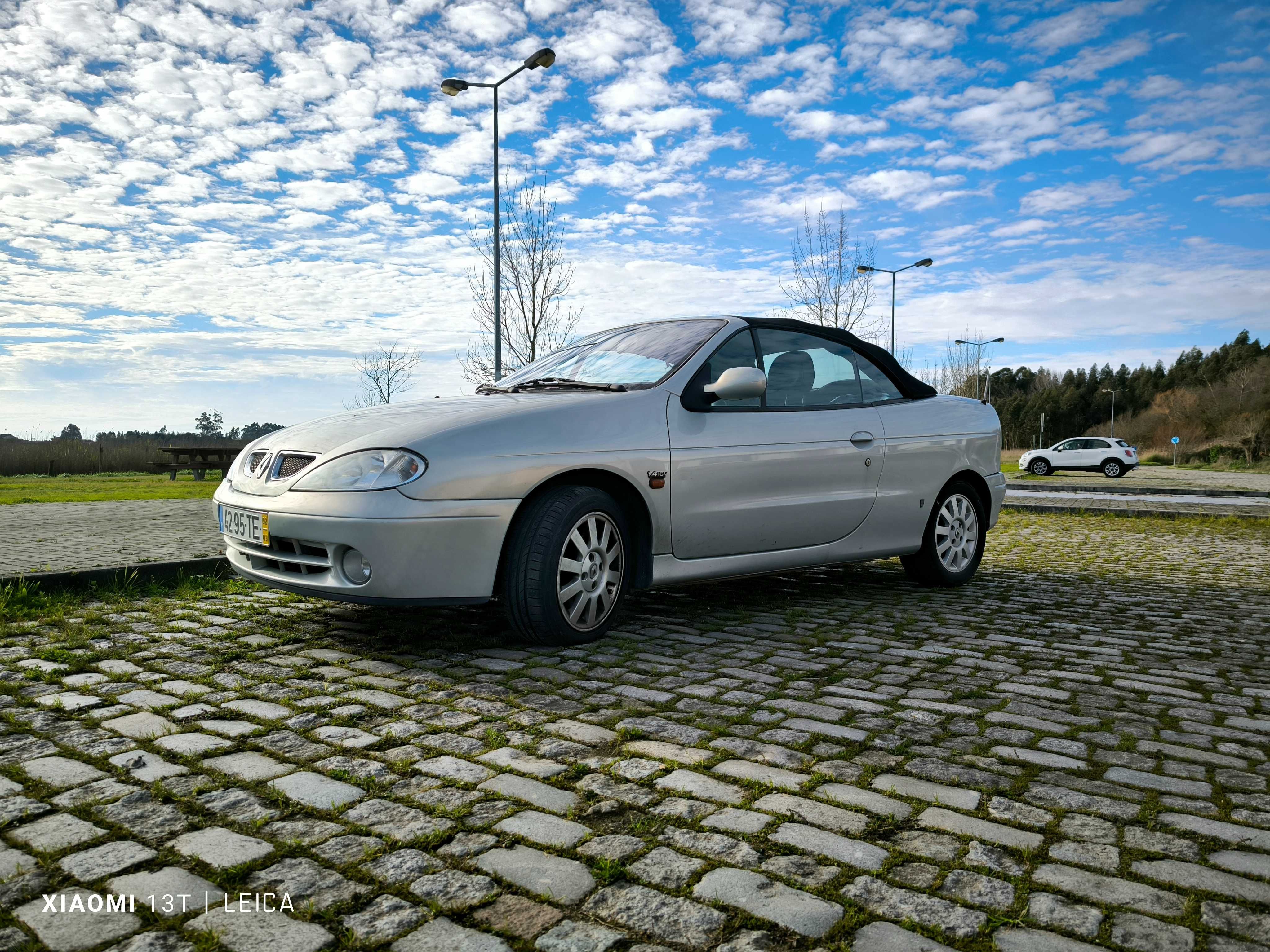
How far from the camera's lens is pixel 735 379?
4793mm

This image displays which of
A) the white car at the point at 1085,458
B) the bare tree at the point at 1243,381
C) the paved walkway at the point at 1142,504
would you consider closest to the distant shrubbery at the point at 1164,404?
the bare tree at the point at 1243,381

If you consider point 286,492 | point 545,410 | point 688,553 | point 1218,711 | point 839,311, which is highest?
point 839,311

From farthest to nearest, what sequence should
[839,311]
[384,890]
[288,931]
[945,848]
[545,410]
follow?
1. [839,311]
2. [545,410]
3. [945,848]
4. [384,890]
5. [288,931]

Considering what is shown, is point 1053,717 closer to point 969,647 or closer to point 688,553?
point 969,647

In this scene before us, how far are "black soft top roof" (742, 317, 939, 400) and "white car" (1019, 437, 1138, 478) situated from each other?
3365cm

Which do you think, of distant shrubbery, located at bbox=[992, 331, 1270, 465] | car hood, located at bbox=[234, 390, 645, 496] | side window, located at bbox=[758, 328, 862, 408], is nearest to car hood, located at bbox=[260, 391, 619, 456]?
car hood, located at bbox=[234, 390, 645, 496]

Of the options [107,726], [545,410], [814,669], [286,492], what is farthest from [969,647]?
[107,726]

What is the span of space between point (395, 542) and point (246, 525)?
3.36ft

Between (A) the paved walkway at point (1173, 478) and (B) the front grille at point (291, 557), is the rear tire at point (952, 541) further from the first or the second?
(A) the paved walkway at point (1173, 478)

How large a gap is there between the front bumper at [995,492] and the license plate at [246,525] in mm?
4740

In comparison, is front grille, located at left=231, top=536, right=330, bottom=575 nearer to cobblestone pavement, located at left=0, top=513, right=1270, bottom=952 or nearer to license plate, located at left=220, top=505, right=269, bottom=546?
license plate, located at left=220, top=505, right=269, bottom=546

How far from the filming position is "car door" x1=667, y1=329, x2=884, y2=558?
4.84m

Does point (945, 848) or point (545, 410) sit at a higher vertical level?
point (545, 410)

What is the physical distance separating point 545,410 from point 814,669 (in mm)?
1687
